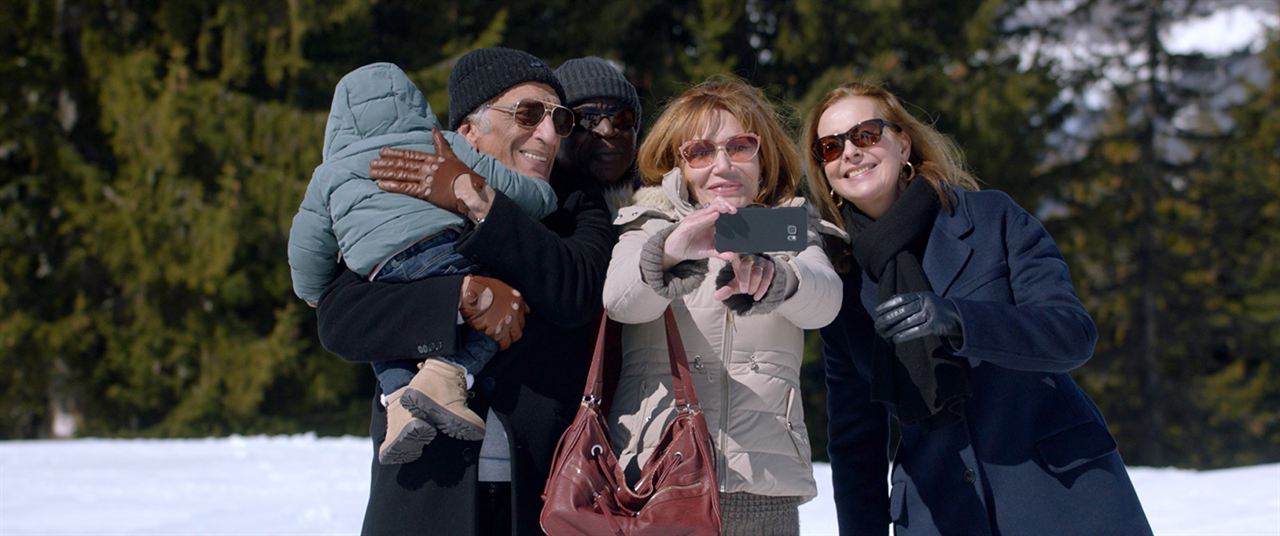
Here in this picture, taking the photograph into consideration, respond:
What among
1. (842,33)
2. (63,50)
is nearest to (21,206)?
(63,50)

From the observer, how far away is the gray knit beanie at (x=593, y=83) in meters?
2.71

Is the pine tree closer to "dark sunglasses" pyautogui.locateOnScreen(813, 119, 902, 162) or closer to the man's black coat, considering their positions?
"dark sunglasses" pyautogui.locateOnScreen(813, 119, 902, 162)

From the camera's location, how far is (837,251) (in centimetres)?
265

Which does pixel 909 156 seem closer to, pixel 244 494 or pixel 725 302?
pixel 725 302

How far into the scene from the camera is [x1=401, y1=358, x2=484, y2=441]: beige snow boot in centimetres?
217

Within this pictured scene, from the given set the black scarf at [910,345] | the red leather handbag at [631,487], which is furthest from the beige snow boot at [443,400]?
the black scarf at [910,345]

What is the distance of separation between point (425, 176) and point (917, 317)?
1.00 m

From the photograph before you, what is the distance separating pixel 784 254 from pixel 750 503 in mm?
520

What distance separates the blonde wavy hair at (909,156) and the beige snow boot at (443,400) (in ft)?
3.25

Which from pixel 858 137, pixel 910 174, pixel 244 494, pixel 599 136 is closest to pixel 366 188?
pixel 599 136

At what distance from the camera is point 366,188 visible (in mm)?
2316

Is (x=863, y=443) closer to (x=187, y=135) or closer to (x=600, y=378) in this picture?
(x=600, y=378)

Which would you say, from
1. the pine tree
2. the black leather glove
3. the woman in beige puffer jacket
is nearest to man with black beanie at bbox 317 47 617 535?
the woman in beige puffer jacket

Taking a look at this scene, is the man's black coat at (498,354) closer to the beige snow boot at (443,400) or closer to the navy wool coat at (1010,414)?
the beige snow boot at (443,400)
